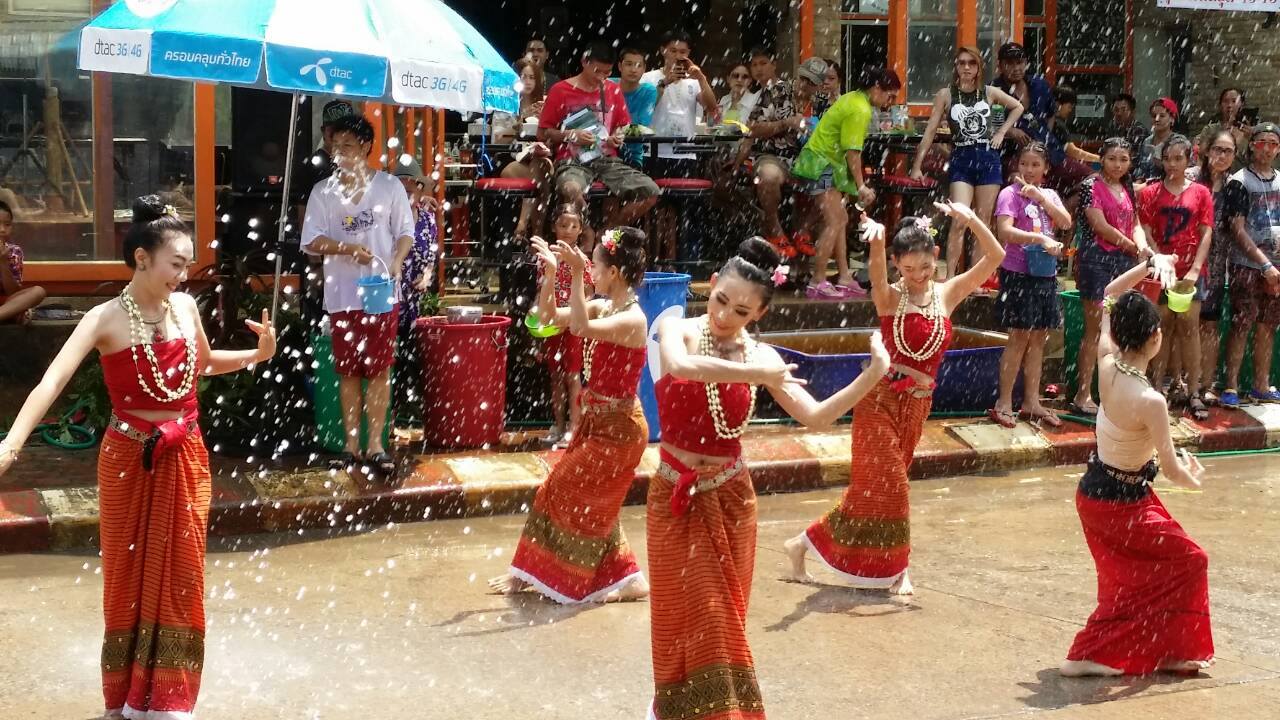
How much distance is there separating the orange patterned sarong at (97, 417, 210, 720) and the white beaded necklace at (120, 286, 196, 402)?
0.17 m

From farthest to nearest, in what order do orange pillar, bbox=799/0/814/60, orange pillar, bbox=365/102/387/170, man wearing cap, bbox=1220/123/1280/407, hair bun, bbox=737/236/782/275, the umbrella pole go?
orange pillar, bbox=799/0/814/60
orange pillar, bbox=365/102/387/170
man wearing cap, bbox=1220/123/1280/407
the umbrella pole
hair bun, bbox=737/236/782/275

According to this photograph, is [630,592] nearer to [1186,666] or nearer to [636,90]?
[1186,666]

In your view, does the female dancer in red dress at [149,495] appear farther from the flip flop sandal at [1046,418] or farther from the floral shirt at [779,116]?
the floral shirt at [779,116]

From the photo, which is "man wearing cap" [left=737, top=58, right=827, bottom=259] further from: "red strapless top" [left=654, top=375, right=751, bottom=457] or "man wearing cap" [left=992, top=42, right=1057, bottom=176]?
"red strapless top" [left=654, top=375, right=751, bottom=457]

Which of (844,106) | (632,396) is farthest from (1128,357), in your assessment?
(844,106)

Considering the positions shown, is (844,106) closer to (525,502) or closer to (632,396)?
(525,502)

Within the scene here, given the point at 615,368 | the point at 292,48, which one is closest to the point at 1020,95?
the point at 292,48

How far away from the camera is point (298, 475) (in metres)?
9.27

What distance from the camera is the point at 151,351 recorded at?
5.68 metres

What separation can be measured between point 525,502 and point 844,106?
16.0 ft

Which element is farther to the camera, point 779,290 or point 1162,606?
point 779,290

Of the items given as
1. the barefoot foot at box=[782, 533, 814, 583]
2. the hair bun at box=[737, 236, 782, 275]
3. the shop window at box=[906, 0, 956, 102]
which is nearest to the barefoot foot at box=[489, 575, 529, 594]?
the barefoot foot at box=[782, 533, 814, 583]

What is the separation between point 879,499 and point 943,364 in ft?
13.6

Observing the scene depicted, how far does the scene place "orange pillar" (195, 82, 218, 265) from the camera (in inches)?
462
